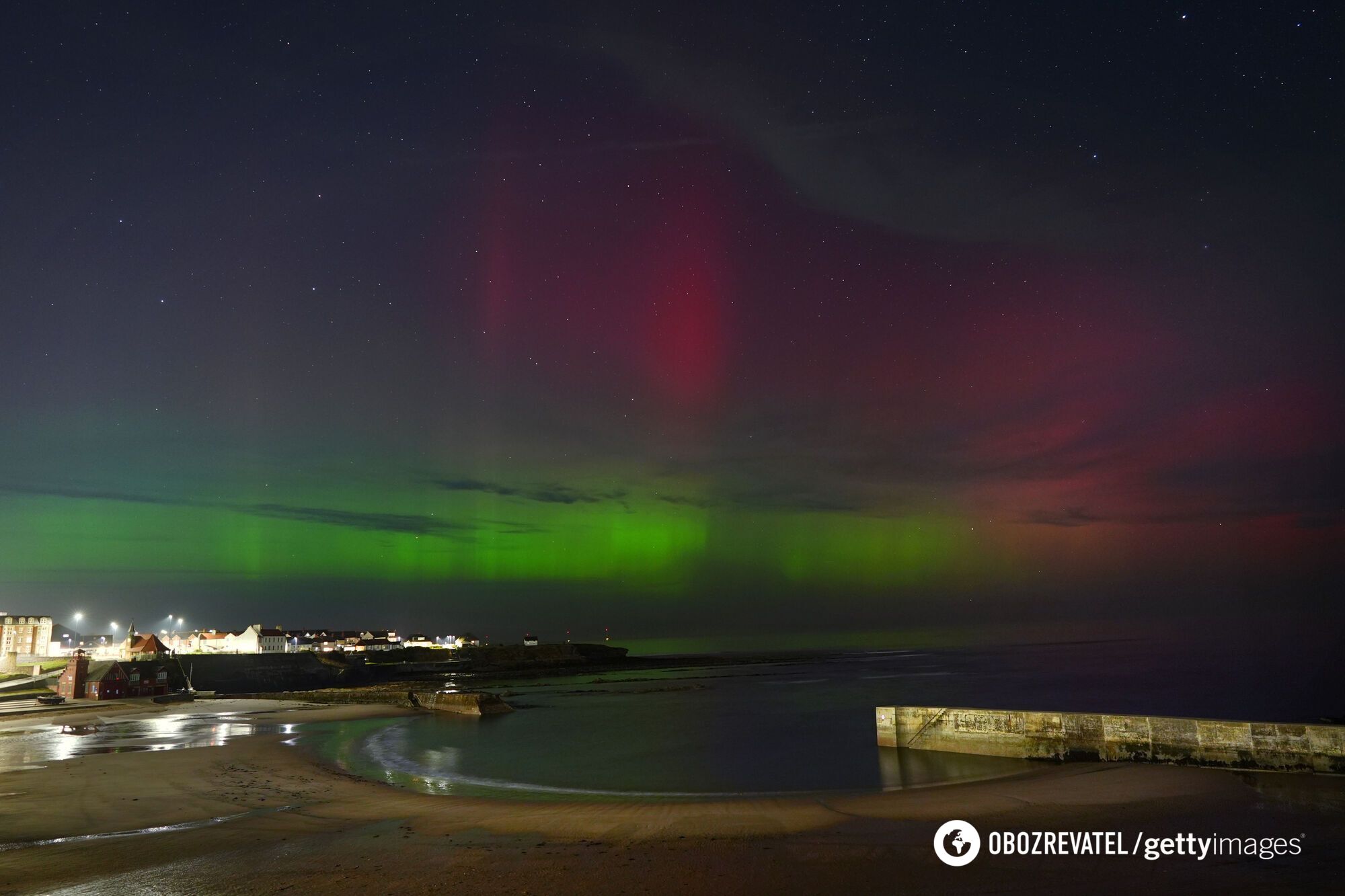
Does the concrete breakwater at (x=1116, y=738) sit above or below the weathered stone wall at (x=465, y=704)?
above

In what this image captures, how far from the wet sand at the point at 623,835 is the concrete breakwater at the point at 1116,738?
57 centimetres

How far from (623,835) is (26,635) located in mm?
113288

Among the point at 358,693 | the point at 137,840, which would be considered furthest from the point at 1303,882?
the point at 358,693

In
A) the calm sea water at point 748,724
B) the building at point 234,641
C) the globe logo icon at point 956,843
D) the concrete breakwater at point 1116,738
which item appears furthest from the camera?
the building at point 234,641

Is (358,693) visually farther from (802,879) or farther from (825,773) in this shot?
(802,879)

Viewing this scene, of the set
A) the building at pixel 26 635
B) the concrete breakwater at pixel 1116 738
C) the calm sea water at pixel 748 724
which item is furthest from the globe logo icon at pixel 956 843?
the building at pixel 26 635

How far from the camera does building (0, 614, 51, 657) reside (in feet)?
294

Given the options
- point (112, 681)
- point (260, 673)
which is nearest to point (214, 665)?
point (260, 673)

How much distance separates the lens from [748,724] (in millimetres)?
43969

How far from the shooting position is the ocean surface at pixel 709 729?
81.5ft

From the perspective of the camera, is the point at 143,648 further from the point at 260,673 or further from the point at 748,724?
the point at 748,724

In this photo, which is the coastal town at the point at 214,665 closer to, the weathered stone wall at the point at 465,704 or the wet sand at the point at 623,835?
the weathered stone wall at the point at 465,704

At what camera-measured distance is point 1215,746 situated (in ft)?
63.6

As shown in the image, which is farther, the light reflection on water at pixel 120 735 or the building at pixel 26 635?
the building at pixel 26 635
